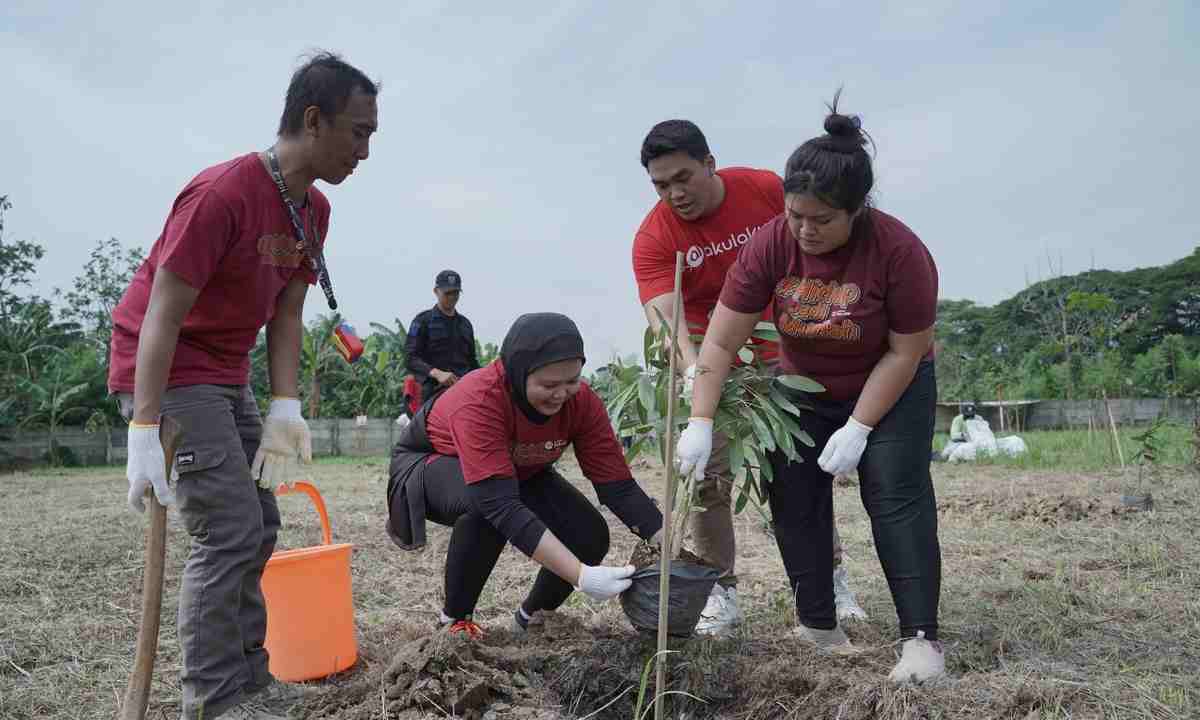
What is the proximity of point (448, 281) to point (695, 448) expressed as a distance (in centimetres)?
496

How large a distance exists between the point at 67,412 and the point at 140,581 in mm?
11596

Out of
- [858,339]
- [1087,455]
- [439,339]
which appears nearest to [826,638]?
[858,339]

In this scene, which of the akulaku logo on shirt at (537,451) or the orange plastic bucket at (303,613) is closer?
the orange plastic bucket at (303,613)

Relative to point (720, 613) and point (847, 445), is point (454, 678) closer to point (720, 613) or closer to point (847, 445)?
point (720, 613)

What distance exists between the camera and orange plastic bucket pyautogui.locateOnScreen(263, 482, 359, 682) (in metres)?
2.63

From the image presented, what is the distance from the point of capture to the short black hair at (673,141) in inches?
113

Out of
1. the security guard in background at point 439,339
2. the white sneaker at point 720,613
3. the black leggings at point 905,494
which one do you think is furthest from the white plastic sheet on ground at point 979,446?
the black leggings at point 905,494

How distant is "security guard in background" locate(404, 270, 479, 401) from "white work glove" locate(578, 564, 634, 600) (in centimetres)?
473

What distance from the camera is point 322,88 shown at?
2.22 m

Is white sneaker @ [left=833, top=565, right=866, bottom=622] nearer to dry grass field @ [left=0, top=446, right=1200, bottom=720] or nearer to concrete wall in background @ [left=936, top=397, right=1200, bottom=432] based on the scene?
dry grass field @ [left=0, top=446, right=1200, bottom=720]

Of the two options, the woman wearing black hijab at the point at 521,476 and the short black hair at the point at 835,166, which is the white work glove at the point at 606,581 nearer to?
the woman wearing black hijab at the point at 521,476

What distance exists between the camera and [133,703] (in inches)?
71.4

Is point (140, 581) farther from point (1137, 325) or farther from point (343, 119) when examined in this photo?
point (1137, 325)

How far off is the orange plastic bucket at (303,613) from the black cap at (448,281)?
455cm
